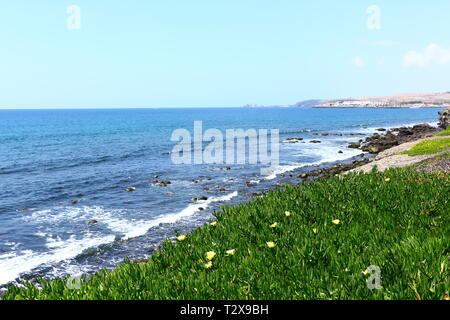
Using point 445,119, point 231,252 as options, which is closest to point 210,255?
point 231,252

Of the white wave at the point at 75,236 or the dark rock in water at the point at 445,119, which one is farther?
the dark rock in water at the point at 445,119

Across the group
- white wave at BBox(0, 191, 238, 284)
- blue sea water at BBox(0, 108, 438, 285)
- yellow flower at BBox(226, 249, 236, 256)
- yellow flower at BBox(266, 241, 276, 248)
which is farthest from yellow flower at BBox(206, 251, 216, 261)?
white wave at BBox(0, 191, 238, 284)

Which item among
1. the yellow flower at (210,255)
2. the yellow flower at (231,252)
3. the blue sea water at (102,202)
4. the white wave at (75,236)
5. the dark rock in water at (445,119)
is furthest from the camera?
the dark rock in water at (445,119)

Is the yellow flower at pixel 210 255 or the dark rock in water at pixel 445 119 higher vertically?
the dark rock in water at pixel 445 119

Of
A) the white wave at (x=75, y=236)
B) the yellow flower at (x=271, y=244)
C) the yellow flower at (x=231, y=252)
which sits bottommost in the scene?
the white wave at (x=75, y=236)

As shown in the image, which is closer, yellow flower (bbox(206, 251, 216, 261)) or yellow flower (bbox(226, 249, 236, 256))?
yellow flower (bbox(206, 251, 216, 261))

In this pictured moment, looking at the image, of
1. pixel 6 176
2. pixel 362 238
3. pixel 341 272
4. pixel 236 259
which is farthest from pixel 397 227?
pixel 6 176

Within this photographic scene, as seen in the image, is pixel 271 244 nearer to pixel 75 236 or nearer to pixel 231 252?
pixel 231 252

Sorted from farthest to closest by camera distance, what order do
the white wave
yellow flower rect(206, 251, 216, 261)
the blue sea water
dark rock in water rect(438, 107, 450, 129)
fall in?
dark rock in water rect(438, 107, 450, 129) < the blue sea water < the white wave < yellow flower rect(206, 251, 216, 261)

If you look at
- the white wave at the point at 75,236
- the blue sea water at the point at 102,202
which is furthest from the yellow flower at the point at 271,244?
the white wave at the point at 75,236

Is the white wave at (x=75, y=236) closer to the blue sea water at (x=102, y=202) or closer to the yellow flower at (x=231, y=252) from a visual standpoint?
the blue sea water at (x=102, y=202)

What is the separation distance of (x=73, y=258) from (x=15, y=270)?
226cm

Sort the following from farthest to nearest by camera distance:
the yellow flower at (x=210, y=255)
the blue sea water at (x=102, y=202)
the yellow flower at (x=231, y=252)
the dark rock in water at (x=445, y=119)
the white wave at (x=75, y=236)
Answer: the dark rock in water at (x=445, y=119) → the blue sea water at (x=102, y=202) → the white wave at (x=75, y=236) → the yellow flower at (x=231, y=252) → the yellow flower at (x=210, y=255)

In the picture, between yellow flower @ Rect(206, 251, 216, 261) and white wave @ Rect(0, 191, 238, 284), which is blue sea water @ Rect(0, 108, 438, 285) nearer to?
white wave @ Rect(0, 191, 238, 284)
